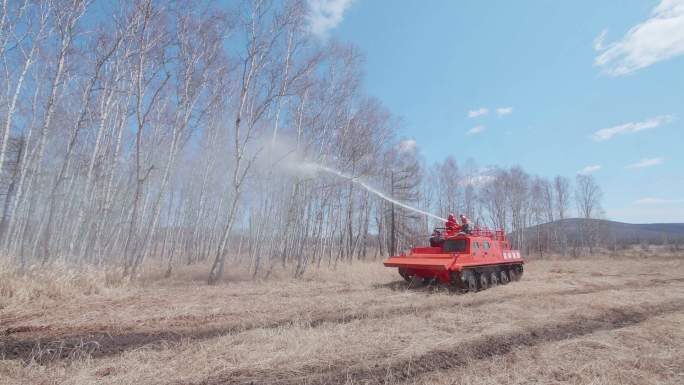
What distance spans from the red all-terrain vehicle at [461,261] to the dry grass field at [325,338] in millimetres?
1043

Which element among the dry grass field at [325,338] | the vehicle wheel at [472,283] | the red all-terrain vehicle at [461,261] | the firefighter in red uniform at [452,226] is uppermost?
the firefighter in red uniform at [452,226]

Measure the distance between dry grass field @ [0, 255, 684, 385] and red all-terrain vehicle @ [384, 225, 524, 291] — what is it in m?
1.04

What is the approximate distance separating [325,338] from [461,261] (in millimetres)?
6143

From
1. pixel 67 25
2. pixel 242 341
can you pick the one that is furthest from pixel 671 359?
pixel 67 25

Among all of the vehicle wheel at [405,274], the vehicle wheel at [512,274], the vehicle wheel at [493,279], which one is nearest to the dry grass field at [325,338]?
the vehicle wheel at [405,274]

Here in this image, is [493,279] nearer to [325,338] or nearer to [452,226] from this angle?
[452,226]

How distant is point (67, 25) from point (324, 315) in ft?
37.0

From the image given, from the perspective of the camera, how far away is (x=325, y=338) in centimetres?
479

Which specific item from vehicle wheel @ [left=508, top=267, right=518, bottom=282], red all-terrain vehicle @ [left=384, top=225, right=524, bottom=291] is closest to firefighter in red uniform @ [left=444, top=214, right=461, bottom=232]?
red all-terrain vehicle @ [left=384, top=225, right=524, bottom=291]

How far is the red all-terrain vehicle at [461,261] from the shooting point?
30.9 ft

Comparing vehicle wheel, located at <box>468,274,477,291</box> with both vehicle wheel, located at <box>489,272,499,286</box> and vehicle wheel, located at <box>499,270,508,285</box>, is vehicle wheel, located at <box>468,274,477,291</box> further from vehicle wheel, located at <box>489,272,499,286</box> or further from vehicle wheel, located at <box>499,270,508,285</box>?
vehicle wheel, located at <box>499,270,508,285</box>

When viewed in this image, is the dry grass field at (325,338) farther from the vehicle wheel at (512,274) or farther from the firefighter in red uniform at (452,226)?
the vehicle wheel at (512,274)

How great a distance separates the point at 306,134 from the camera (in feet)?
52.2

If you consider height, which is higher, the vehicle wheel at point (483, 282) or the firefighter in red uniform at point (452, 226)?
the firefighter in red uniform at point (452, 226)
